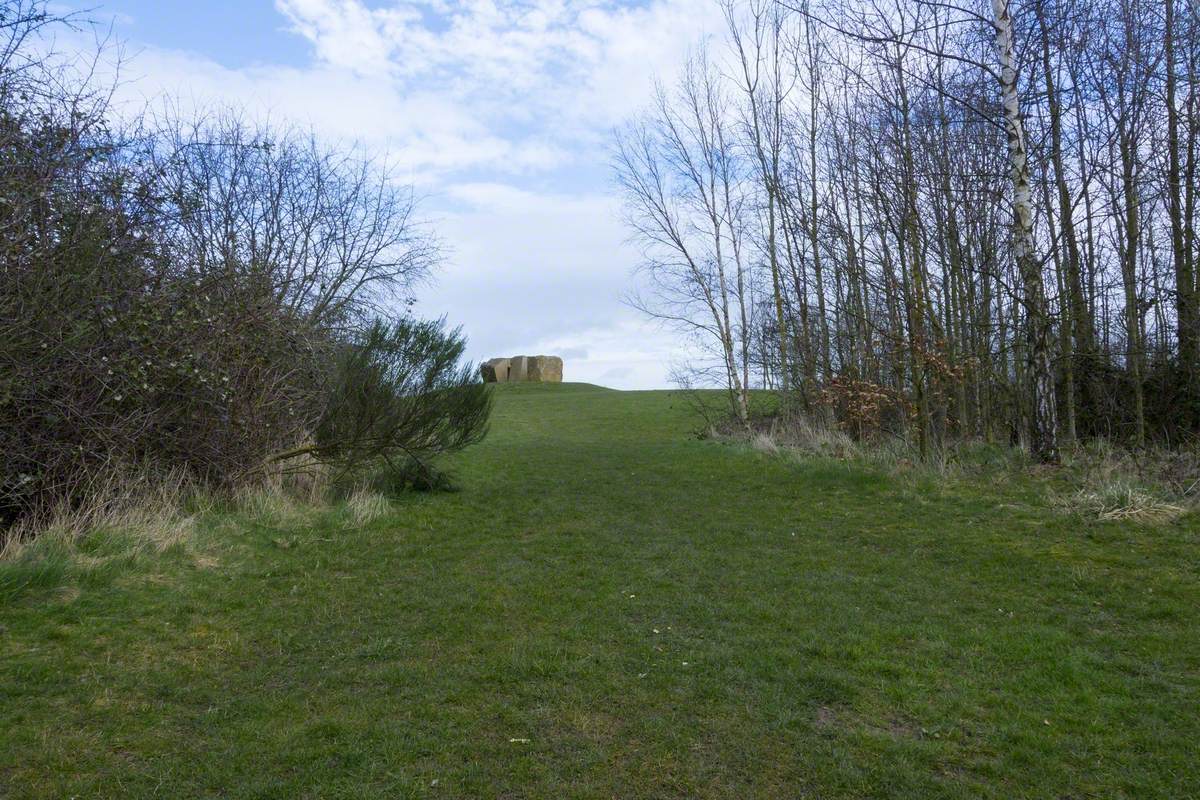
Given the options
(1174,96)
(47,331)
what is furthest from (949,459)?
(47,331)

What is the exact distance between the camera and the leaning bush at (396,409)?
10.6m

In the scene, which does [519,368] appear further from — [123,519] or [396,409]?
[123,519]

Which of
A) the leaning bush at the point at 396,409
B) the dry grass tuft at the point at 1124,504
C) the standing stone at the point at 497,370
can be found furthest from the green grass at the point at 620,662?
the standing stone at the point at 497,370

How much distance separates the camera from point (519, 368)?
44.5 meters

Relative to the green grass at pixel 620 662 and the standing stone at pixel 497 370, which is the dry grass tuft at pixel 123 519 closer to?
the green grass at pixel 620 662

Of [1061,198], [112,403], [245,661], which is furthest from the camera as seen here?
[1061,198]

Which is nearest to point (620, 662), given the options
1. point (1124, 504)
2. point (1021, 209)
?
point (1124, 504)

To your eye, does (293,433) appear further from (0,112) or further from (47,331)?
(0,112)

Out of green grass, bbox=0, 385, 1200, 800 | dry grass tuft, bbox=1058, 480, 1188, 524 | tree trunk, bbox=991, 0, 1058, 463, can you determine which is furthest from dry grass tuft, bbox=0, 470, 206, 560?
tree trunk, bbox=991, 0, 1058, 463

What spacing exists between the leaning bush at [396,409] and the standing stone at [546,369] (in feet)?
104

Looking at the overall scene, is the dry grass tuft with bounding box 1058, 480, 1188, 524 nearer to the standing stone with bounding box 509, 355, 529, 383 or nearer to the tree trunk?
the tree trunk

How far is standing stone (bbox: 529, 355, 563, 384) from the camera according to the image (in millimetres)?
44000

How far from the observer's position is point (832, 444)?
1416cm

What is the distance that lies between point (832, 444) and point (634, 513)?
5573 mm
